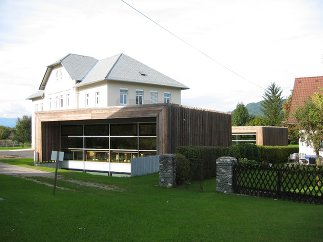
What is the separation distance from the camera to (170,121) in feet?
75.3

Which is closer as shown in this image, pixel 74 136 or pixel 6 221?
pixel 6 221

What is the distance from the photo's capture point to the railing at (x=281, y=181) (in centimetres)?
1313

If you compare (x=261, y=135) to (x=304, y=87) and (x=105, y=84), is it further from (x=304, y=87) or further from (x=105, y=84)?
(x=105, y=84)

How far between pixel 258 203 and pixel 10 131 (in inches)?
3394

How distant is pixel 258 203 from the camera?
502 inches

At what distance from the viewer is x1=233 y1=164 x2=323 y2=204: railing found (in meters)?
13.1

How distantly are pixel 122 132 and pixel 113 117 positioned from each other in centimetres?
241

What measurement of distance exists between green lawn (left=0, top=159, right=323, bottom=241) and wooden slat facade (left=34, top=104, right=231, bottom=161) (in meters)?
8.40

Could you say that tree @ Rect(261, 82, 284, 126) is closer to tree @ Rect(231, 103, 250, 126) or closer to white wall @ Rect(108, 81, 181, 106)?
tree @ Rect(231, 103, 250, 126)

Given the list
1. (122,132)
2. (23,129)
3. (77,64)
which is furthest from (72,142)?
(23,129)

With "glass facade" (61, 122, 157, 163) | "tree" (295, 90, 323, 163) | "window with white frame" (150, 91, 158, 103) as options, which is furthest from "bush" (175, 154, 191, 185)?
"window with white frame" (150, 91, 158, 103)

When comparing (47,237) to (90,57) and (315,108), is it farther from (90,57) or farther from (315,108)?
(90,57)

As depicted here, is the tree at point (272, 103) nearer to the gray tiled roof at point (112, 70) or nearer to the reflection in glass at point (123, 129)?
the gray tiled roof at point (112, 70)

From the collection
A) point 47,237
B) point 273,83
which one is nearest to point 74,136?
point 47,237
